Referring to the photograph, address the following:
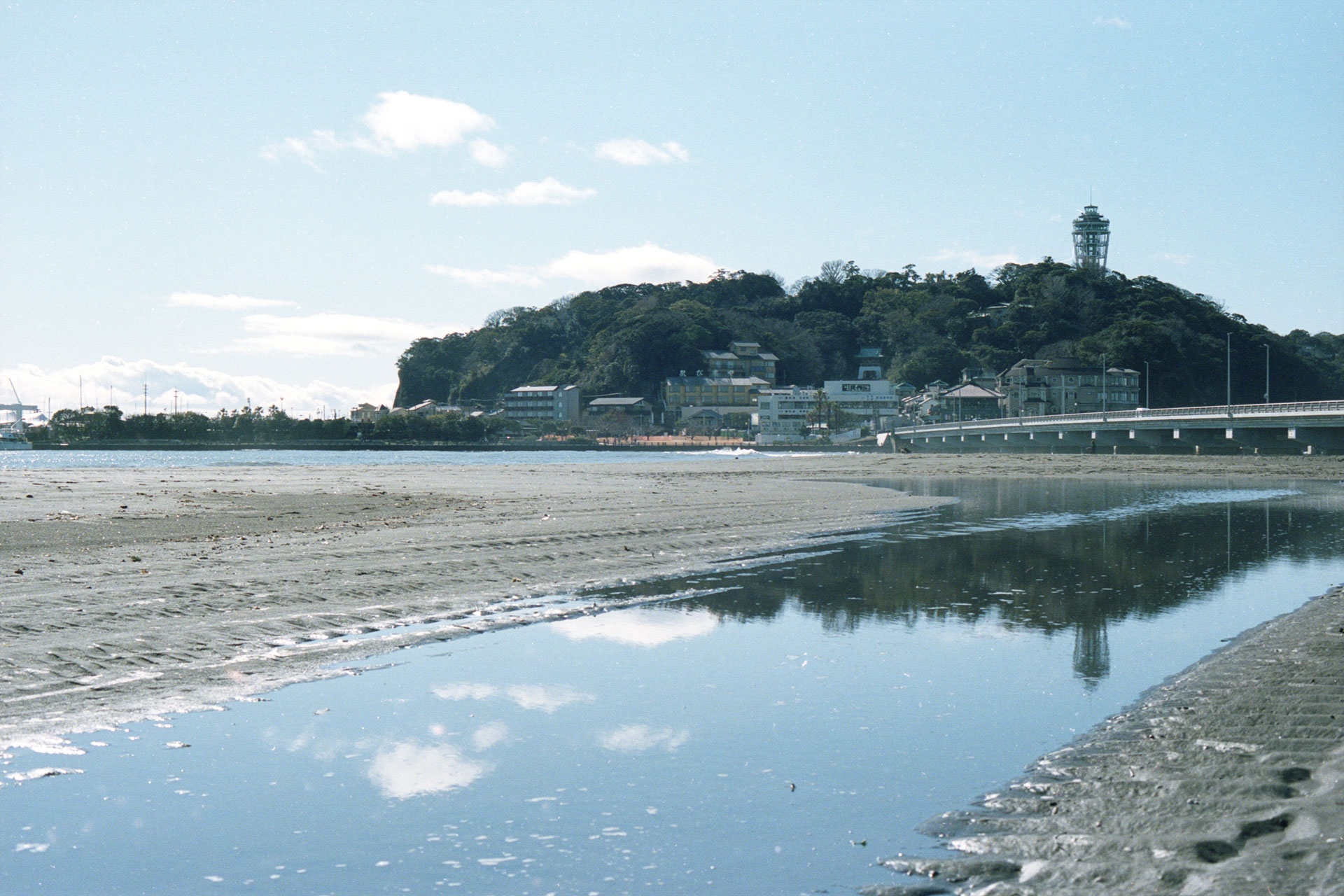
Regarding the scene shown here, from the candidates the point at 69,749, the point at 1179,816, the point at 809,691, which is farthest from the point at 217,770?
the point at 1179,816

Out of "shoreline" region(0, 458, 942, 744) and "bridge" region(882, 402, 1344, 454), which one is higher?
"bridge" region(882, 402, 1344, 454)

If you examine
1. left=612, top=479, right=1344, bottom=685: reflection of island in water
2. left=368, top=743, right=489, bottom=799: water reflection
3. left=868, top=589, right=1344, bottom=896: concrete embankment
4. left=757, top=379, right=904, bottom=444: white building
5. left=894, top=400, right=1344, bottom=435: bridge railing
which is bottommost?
left=612, top=479, right=1344, bottom=685: reflection of island in water

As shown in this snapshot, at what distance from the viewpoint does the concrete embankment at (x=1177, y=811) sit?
168 inches

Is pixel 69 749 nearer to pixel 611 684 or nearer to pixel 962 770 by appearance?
pixel 611 684

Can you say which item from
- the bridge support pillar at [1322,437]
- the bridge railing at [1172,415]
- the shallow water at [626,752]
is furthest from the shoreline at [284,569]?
the bridge support pillar at [1322,437]

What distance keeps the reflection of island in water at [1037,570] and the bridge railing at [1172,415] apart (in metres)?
34.6

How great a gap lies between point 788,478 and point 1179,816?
38859mm

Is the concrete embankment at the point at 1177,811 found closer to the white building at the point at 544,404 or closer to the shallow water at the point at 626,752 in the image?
the shallow water at the point at 626,752

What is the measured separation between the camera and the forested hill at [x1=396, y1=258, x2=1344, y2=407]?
145 metres

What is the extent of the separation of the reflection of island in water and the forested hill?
12902cm

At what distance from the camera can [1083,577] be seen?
563 inches

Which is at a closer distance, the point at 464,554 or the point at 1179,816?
the point at 1179,816

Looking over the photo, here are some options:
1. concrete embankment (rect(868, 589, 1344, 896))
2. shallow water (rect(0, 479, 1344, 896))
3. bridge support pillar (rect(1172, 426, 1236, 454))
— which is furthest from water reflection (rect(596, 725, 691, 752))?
bridge support pillar (rect(1172, 426, 1236, 454))

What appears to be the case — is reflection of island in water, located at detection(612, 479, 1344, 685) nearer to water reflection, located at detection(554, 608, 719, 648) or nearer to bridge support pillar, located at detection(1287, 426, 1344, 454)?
water reflection, located at detection(554, 608, 719, 648)
